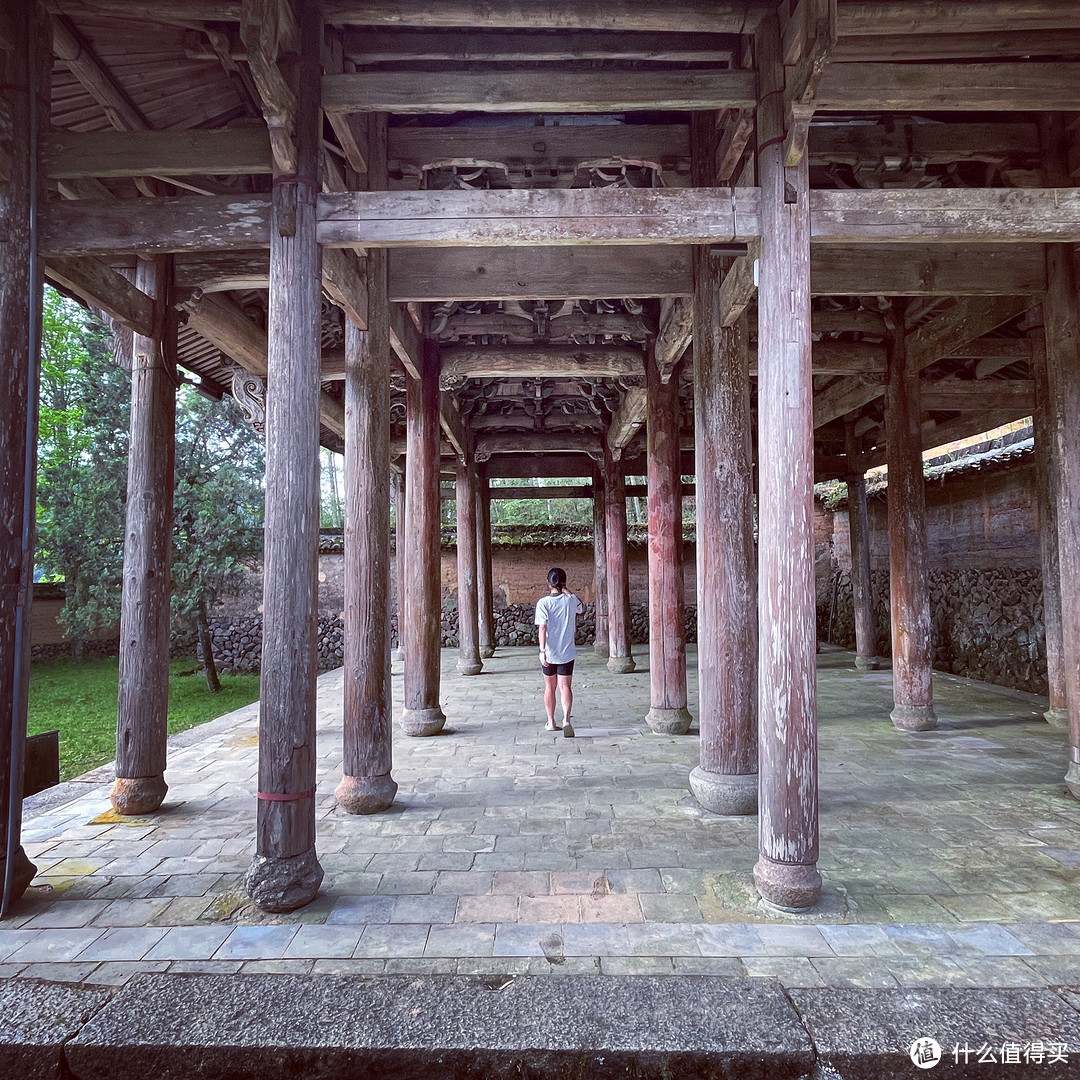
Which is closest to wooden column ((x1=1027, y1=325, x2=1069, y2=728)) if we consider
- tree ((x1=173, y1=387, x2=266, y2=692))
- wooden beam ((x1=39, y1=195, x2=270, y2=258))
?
wooden beam ((x1=39, y1=195, x2=270, y2=258))

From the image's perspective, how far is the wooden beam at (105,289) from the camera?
4.46 metres

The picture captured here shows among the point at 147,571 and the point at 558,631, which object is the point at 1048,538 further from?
the point at 147,571

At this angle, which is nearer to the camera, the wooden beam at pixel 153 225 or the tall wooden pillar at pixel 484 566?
the wooden beam at pixel 153 225

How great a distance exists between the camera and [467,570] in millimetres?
12625

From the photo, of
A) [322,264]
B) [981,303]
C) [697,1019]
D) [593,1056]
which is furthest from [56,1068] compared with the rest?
[981,303]

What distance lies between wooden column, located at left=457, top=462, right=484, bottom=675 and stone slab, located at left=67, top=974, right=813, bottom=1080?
987cm

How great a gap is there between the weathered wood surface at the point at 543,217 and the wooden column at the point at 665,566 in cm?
400

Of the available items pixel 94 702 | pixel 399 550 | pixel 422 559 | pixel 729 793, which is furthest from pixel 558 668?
pixel 399 550

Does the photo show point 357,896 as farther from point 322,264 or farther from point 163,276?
point 163,276

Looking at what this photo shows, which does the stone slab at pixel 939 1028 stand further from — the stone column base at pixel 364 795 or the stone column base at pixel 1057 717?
the stone column base at pixel 1057 717

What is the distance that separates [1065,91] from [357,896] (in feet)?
20.8

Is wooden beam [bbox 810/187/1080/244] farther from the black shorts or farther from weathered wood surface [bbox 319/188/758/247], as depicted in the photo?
the black shorts

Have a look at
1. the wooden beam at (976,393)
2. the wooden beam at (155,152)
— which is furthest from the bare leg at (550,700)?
the wooden beam at (976,393)

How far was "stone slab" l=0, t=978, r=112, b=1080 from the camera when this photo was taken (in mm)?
2611
